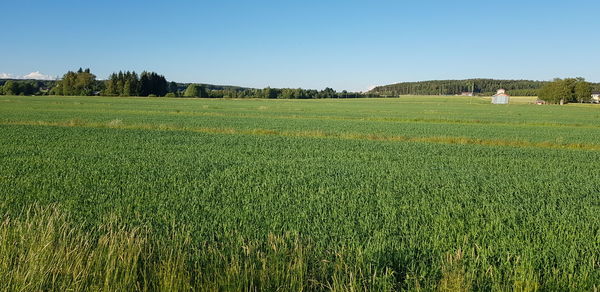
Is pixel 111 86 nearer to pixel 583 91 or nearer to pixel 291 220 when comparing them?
pixel 291 220

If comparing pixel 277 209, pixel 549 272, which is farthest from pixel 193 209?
pixel 549 272

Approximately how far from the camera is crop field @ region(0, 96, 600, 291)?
14.8 feet

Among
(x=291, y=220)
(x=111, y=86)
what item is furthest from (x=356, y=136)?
(x=111, y=86)

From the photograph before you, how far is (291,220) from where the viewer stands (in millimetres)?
7145

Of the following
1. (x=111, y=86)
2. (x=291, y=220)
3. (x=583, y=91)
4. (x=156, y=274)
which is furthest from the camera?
(x=111, y=86)

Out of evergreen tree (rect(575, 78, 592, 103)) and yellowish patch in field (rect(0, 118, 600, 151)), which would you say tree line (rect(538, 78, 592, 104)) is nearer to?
evergreen tree (rect(575, 78, 592, 103))

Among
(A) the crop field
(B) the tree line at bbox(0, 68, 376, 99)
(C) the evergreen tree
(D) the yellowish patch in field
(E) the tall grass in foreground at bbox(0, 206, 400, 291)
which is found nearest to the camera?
(E) the tall grass in foreground at bbox(0, 206, 400, 291)

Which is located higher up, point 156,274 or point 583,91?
point 583,91

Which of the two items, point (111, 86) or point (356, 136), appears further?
point (111, 86)

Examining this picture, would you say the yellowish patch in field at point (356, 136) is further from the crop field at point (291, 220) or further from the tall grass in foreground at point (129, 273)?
the tall grass in foreground at point (129, 273)

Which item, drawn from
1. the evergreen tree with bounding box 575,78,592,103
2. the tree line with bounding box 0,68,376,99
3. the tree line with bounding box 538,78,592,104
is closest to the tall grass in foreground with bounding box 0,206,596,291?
the tree line with bounding box 0,68,376,99

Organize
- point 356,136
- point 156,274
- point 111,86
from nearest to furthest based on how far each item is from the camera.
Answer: point 156,274 < point 356,136 < point 111,86

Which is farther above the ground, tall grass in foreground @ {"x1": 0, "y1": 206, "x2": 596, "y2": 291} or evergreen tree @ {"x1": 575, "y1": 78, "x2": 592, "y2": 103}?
evergreen tree @ {"x1": 575, "y1": 78, "x2": 592, "y2": 103}

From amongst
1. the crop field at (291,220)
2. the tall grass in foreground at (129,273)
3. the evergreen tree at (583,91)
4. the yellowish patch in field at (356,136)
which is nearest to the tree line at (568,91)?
the evergreen tree at (583,91)
